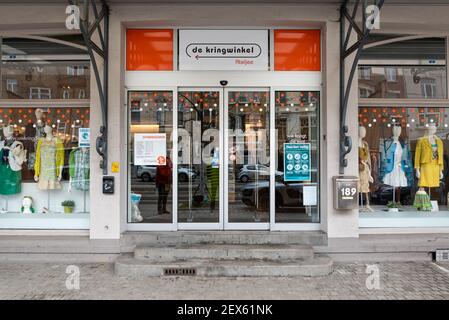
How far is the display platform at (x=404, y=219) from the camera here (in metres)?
6.93

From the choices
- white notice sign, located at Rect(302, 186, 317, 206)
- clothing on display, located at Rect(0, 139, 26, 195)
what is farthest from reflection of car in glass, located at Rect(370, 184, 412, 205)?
clothing on display, located at Rect(0, 139, 26, 195)

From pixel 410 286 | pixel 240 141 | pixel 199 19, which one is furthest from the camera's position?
pixel 240 141

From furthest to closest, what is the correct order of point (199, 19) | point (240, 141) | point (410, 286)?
point (240, 141) → point (199, 19) → point (410, 286)

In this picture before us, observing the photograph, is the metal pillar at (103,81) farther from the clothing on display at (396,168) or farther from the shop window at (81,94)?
the clothing on display at (396,168)

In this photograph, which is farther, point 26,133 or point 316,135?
point 26,133

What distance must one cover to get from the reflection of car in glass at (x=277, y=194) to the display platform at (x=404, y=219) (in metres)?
1.20

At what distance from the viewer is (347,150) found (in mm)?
6336

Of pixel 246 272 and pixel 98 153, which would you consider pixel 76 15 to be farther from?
pixel 246 272

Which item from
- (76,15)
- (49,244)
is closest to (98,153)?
(49,244)

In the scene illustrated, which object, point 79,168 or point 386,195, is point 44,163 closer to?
point 79,168

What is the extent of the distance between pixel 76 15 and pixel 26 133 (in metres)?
3.02

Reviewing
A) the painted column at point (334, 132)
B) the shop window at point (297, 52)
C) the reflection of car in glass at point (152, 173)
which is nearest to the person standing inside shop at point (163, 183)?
the reflection of car in glass at point (152, 173)

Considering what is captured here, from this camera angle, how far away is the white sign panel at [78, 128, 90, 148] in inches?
281

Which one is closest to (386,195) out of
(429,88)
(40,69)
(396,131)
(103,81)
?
(396,131)
